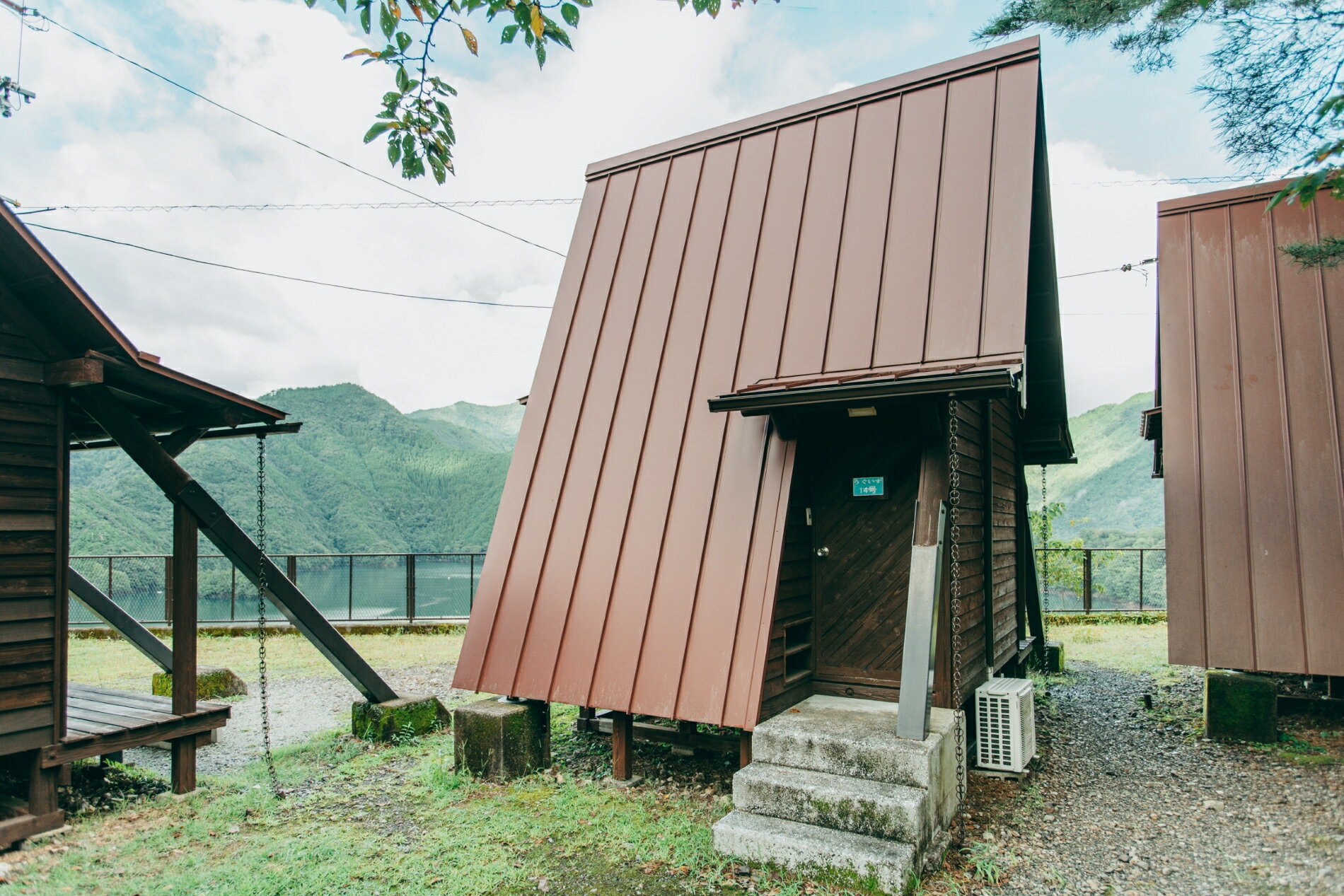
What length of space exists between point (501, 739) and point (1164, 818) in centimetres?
465

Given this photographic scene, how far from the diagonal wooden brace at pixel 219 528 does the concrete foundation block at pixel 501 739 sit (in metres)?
1.64

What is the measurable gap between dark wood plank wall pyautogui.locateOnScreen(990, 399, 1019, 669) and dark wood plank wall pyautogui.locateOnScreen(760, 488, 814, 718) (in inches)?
94.7

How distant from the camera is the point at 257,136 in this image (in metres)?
14.2

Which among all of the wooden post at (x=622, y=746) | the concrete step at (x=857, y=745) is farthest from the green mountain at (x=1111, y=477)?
the wooden post at (x=622, y=746)

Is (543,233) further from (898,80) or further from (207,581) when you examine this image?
(898,80)

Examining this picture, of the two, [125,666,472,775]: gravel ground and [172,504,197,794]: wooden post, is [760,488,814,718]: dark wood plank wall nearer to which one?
[172,504,197,794]: wooden post

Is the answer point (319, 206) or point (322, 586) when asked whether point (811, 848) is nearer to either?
point (322, 586)

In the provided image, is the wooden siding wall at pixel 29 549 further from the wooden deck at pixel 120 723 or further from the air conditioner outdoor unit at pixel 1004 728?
the air conditioner outdoor unit at pixel 1004 728

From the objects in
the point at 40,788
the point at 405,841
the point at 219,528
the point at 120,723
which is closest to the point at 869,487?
the point at 405,841

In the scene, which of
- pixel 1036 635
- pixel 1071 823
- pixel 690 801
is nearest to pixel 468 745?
pixel 690 801

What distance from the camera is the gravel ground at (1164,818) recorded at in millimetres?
4004

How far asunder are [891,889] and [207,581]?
15.1 metres

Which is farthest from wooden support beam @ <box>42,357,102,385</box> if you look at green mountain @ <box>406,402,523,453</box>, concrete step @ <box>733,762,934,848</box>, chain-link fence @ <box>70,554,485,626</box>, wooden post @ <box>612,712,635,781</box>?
green mountain @ <box>406,402,523,453</box>

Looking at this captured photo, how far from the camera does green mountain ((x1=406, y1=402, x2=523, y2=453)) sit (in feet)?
183
